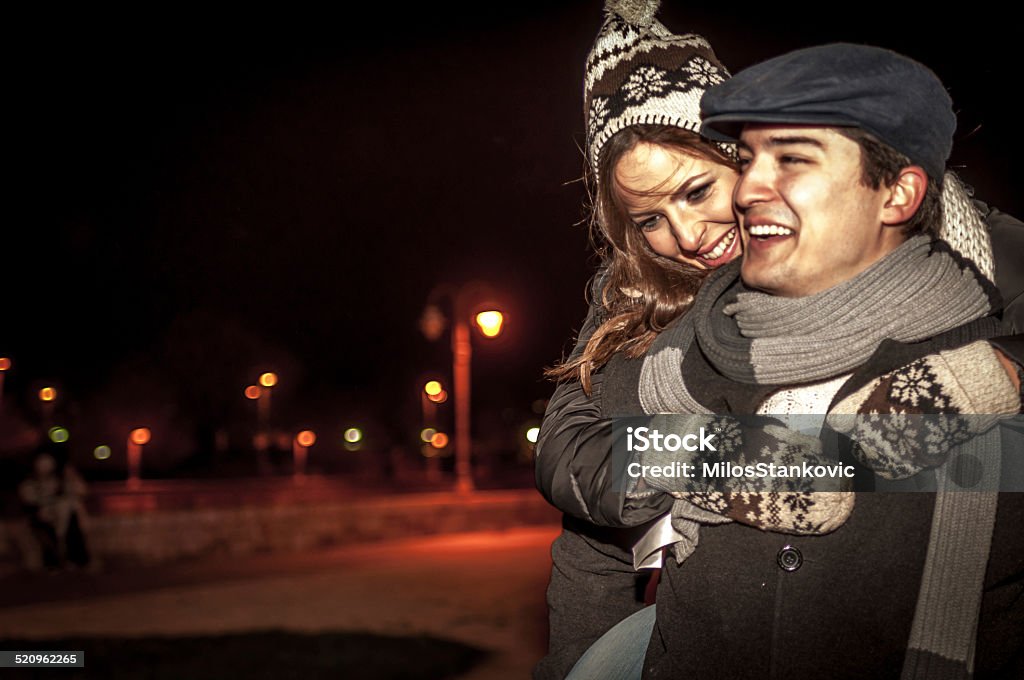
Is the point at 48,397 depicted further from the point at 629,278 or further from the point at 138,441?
the point at 629,278

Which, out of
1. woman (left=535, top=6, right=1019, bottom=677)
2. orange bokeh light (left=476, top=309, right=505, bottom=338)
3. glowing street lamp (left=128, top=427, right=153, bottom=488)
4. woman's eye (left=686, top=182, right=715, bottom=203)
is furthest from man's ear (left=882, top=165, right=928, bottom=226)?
glowing street lamp (left=128, top=427, right=153, bottom=488)

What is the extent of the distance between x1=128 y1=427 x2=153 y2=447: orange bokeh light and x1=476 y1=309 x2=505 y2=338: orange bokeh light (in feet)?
136

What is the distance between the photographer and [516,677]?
7375mm

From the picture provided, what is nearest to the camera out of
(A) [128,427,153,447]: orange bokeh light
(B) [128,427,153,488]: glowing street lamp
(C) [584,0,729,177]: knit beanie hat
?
(C) [584,0,729,177]: knit beanie hat

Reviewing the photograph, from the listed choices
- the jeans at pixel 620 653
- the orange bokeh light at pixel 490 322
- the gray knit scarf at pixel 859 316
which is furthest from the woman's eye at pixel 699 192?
the orange bokeh light at pixel 490 322

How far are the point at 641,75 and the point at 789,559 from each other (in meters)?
1.39

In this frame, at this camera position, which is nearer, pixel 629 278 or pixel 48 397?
pixel 629 278

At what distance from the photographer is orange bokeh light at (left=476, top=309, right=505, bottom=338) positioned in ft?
57.3

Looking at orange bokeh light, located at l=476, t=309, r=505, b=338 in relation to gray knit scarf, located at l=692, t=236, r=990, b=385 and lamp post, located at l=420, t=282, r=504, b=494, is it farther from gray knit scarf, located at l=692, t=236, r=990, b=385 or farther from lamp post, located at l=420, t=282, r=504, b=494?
gray knit scarf, located at l=692, t=236, r=990, b=385

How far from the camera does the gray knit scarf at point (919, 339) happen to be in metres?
1.71

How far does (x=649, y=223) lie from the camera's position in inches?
107

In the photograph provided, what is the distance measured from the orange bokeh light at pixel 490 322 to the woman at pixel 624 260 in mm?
14504

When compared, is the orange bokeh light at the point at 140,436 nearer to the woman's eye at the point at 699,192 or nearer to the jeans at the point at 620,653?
the woman's eye at the point at 699,192

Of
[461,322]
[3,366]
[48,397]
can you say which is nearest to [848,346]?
[461,322]
